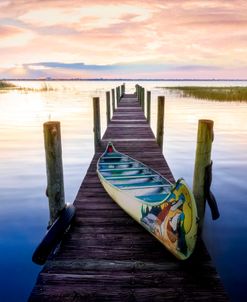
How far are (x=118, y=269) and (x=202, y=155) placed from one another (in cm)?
199

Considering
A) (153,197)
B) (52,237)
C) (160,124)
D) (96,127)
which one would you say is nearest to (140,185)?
(153,197)

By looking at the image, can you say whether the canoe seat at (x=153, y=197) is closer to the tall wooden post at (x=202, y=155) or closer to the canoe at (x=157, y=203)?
the canoe at (x=157, y=203)

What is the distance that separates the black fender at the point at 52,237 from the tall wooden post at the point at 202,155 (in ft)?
6.89

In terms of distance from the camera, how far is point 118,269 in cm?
351

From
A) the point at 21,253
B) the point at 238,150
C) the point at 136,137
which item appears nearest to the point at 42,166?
the point at 136,137

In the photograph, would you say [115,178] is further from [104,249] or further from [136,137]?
[136,137]

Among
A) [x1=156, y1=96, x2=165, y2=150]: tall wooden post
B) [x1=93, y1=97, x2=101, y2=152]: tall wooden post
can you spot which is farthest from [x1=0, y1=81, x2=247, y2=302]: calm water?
[x1=93, y1=97, x2=101, y2=152]: tall wooden post

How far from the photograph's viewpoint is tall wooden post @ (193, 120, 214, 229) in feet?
12.9

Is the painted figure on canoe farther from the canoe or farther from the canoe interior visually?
the canoe interior

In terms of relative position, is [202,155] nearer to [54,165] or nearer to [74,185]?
[54,165]

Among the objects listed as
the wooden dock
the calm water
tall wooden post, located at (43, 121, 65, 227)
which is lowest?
the calm water

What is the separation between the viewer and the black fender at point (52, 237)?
12.9 ft

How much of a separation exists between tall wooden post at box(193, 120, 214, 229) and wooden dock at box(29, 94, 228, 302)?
0.70 metres

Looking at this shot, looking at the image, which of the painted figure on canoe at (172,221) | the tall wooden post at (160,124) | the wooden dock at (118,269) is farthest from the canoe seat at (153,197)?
the tall wooden post at (160,124)
